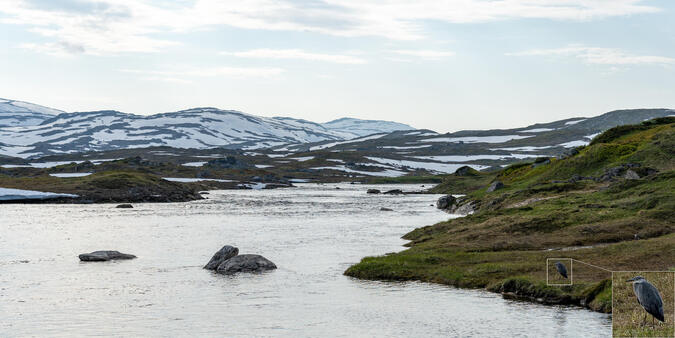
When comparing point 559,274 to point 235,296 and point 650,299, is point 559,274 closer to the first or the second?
point 235,296

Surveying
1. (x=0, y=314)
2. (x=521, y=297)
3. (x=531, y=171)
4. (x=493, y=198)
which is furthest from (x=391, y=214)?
(x=0, y=314)

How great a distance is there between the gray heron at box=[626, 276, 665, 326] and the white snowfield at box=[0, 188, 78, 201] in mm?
141345

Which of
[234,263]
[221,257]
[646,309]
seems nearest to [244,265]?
[234,263]

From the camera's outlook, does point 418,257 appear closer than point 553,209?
Yes

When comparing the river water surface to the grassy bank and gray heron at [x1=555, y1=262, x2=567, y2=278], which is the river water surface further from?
gray heron at [x1=555, y1=262, x2=567, y2=278]

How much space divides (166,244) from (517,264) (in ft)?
123

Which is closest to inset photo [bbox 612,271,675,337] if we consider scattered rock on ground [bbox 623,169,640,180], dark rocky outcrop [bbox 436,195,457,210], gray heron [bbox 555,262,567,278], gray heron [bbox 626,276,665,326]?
gray heron [bbox 626,276,665,326]

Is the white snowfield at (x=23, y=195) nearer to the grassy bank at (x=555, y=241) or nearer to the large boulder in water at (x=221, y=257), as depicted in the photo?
the grassy bank at (x=555, y=241)

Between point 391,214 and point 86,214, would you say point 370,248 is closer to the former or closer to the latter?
point 391,214

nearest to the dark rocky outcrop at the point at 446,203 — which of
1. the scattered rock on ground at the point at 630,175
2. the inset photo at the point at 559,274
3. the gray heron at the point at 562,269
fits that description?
the scattered rock on ground at the point at 630,175

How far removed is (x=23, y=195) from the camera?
5610 inches

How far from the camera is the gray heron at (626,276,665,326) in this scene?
1677cm

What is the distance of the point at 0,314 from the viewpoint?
37.5m

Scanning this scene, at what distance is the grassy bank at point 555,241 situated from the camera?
4097 cm
